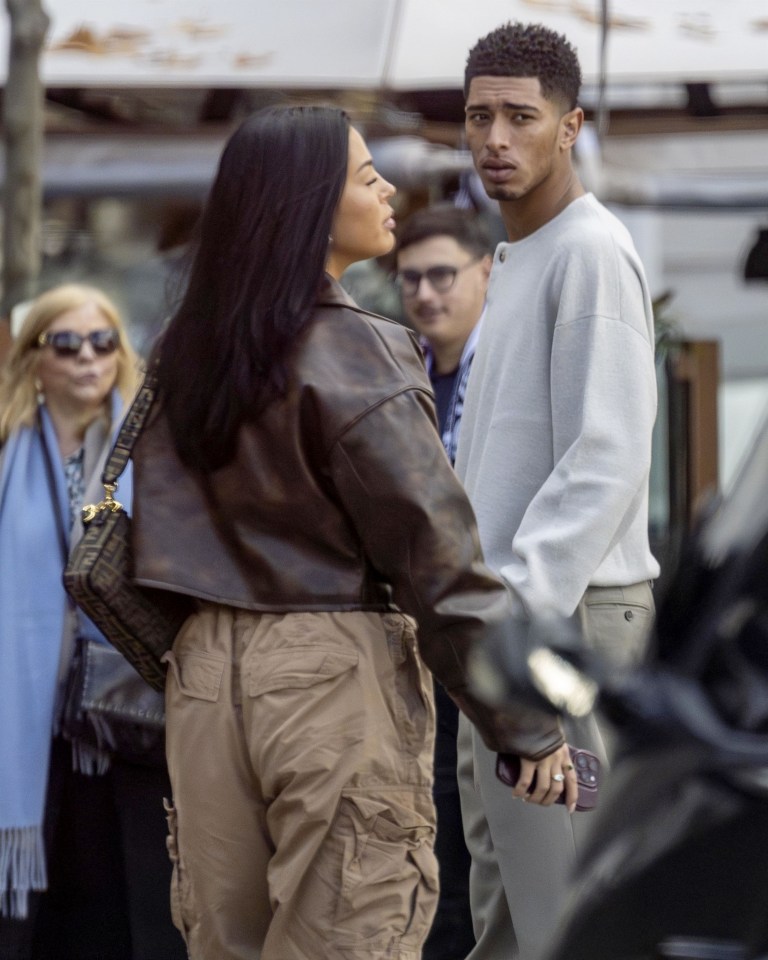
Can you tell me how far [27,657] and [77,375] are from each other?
2.61 ft

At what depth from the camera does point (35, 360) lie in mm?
4461

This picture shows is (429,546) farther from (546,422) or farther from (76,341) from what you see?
(76,341)

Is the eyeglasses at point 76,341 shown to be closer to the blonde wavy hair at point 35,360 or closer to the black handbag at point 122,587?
the blonde wavy hair at point 35,360

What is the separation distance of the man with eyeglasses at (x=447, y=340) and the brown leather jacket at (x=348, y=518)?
154 cm

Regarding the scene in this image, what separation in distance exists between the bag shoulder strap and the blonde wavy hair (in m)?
1.62

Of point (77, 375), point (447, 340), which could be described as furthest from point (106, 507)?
point (447, 340)

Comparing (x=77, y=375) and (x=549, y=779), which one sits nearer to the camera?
(x=549, y=779)

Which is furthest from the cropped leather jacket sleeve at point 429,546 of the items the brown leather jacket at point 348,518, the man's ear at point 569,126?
the man's ear at point 569,126

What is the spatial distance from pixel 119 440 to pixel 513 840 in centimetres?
101

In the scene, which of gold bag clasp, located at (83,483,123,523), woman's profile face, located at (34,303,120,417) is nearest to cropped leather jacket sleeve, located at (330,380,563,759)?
gold bag clasp, located at (83,483,123,523)

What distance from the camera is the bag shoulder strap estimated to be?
9.10ft

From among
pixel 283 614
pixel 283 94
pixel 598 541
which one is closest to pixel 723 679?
pixel 283 614

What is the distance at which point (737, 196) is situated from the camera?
9.28 m

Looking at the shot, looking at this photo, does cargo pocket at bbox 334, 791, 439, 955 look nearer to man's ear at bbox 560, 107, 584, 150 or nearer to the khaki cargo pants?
the khaki cargo pants
